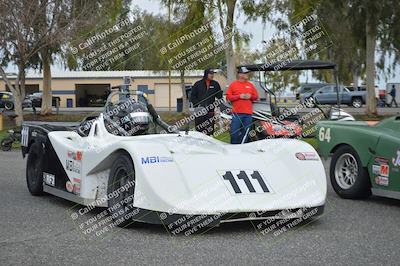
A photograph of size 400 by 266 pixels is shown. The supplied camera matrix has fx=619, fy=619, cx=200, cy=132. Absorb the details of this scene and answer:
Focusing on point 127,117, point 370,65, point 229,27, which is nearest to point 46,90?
point 229,27

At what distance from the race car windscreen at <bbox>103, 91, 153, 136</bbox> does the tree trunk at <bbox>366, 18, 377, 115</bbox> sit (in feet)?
61.7

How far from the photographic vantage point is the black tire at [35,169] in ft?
28.0

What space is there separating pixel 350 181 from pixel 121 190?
3611 millimetres

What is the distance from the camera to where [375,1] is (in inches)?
931

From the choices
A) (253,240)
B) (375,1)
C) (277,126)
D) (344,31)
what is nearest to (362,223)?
Answer: (253,240)

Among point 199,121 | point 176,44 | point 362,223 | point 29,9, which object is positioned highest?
point 29,9

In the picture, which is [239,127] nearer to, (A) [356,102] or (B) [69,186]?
(B) [69,186]

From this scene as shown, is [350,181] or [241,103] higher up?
[241,103]

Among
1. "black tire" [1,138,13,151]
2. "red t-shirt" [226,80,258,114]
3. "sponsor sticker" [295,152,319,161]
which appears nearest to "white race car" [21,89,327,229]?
"sponsor sticker" [295,152,319,161]

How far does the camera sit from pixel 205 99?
39.9ft

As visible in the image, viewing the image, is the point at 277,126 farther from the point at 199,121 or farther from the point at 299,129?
the point at 199,121

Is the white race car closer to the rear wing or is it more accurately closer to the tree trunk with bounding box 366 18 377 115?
the rear wing

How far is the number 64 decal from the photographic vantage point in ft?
20.2

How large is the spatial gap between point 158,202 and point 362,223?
2.34 m
